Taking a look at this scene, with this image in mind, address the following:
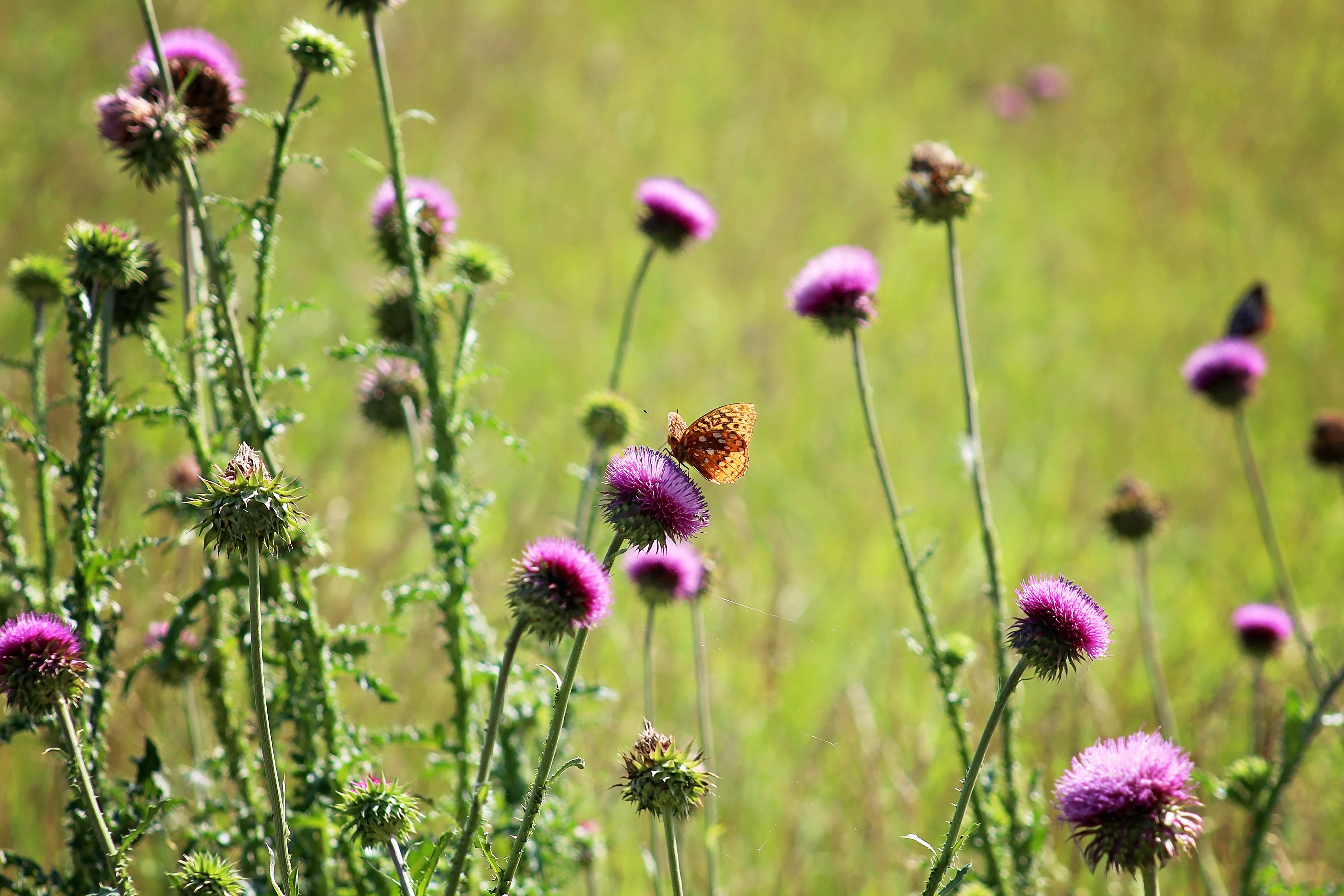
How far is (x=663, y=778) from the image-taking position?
214cm

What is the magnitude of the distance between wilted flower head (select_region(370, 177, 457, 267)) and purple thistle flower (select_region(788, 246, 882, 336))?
1352 mm

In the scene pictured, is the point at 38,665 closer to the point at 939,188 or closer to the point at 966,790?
the point at 966,790

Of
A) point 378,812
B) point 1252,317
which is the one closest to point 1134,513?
point 1252,317

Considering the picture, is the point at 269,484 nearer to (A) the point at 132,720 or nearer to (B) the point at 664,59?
(A) the point at 132,720

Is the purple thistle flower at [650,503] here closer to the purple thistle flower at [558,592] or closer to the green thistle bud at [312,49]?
the purple thistle flower at [558,592]

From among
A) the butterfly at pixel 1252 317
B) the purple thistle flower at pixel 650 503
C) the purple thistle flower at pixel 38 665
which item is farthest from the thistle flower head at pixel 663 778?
the butterfly at pixel 1252 317

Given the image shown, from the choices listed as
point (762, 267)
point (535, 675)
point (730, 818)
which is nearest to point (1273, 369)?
point (762, 267)

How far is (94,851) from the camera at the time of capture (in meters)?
2.58

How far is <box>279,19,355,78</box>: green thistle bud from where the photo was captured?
3027 millimetres

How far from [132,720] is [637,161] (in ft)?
25.4

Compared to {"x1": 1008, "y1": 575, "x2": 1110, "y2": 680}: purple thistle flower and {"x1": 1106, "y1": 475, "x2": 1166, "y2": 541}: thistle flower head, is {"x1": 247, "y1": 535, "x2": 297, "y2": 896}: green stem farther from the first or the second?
{"x1": 1106, "y1": 475, "x2": 1166, "y2": 541}: thistle flower head

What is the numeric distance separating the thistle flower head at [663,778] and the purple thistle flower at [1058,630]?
734mm

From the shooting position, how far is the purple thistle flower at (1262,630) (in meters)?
4.43

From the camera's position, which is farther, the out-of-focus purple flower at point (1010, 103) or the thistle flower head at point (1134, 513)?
the out-of-focus purple flower at point (1010, 103)
